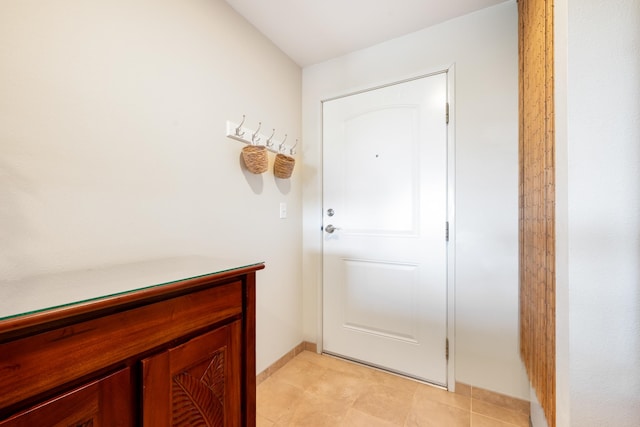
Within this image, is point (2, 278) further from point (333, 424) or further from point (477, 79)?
point (477, 79)

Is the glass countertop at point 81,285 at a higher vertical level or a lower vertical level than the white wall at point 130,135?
lower

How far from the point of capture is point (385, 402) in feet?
5.03

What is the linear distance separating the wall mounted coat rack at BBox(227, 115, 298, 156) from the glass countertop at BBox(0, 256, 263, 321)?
89cm

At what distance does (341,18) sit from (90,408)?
209 cm

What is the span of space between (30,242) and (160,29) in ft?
3.40

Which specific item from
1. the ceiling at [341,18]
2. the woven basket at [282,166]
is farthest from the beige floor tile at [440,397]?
the ceiling at [341,18]

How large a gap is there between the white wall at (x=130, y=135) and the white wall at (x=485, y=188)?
124 cm

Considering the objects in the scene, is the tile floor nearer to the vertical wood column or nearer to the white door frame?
the white door frame

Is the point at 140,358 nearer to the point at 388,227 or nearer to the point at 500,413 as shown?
the point at 388,227

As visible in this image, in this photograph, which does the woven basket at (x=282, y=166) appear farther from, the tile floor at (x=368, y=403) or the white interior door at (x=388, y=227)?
the tile floor at (x=368, y=403)

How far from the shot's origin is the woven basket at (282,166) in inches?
71.0

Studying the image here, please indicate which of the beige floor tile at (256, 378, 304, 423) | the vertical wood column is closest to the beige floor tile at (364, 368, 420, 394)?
the beige floor tile at (256, 378, 304, 423)

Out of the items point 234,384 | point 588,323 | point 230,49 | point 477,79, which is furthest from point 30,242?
point 477,79

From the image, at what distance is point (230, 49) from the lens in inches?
61.2
